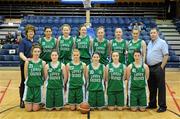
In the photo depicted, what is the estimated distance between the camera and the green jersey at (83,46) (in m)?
6.42

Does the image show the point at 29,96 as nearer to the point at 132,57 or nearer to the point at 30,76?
the point at 30,76

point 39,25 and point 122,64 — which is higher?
point 39,25

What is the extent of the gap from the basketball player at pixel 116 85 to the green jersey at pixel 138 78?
0.49 feet

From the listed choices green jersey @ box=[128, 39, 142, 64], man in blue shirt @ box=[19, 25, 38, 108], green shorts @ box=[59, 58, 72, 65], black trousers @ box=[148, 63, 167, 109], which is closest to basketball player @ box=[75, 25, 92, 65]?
green shorts @ box=[59, 58, 72, 65]

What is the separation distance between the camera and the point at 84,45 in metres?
6.42

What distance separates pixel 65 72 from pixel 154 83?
56.5 inches

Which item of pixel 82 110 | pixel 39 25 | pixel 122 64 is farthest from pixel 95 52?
pixel 39 25

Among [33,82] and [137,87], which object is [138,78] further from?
[33,82]

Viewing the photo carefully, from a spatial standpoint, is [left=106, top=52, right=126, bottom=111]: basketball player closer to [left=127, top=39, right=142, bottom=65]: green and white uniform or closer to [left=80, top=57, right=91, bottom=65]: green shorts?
[left=127, top=39, right=142, bottom=65]: green and white uniform

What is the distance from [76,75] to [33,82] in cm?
69

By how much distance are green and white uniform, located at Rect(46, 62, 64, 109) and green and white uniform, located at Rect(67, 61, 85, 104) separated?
143mm

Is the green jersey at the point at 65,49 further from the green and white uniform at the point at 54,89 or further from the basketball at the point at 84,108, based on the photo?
the basketball at the point at 84,108

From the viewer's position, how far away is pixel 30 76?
6.14 m

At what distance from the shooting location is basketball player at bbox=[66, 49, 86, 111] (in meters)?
6.19
